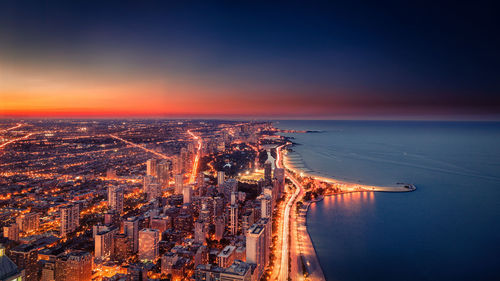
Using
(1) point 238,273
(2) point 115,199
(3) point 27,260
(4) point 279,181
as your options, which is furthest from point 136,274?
(4) point 279,181

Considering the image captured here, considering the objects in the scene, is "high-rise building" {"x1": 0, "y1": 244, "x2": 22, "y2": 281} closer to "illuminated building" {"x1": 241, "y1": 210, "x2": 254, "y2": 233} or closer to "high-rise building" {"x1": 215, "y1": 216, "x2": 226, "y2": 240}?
"high-rise building" {"x1": 215, "y1": 216, "x2": 226, "y2": 240}

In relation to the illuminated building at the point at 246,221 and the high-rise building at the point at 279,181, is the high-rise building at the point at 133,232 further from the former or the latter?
the high-rise building at the point at 279,181

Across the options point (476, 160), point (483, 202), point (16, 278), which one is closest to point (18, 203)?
point (16, 278)

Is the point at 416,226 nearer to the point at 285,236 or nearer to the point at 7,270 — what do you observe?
the point at 285,236

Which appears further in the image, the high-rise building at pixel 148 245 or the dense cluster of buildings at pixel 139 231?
the high-rise building at pixel 148 245

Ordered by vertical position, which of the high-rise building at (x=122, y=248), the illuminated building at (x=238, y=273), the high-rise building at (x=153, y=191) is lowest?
the high-rise building at (x=122, y=248)

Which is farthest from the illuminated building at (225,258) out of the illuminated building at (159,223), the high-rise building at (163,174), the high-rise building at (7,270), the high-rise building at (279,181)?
the high-rise building at (163,174)
